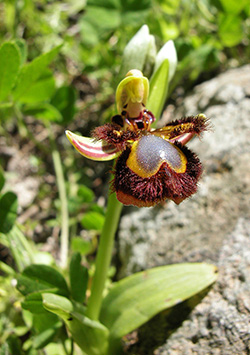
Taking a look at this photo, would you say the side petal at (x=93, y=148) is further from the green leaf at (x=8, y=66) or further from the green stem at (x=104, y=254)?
the green leaf at (x=8, y=66)

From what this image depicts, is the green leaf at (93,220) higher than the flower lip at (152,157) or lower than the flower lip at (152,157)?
lower

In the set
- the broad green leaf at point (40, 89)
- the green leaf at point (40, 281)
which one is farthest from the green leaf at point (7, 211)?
the broad green leaf at point (40, 89)

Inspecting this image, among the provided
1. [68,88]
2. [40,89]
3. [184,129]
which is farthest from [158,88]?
[68,88]

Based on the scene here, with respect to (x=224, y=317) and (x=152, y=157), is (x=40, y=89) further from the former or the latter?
(x=224, y=317)

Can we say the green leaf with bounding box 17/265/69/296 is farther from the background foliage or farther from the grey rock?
the grey rock

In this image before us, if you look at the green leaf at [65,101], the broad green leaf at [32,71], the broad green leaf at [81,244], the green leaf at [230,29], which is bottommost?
the broad green leaf at [81,244]

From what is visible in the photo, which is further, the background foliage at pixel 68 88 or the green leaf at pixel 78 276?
the background foliage at pixel 68 88

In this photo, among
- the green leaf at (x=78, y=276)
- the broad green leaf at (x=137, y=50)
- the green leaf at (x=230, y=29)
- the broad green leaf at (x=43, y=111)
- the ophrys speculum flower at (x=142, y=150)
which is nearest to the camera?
the ophrys speculum flower at (x=142, y=150)
